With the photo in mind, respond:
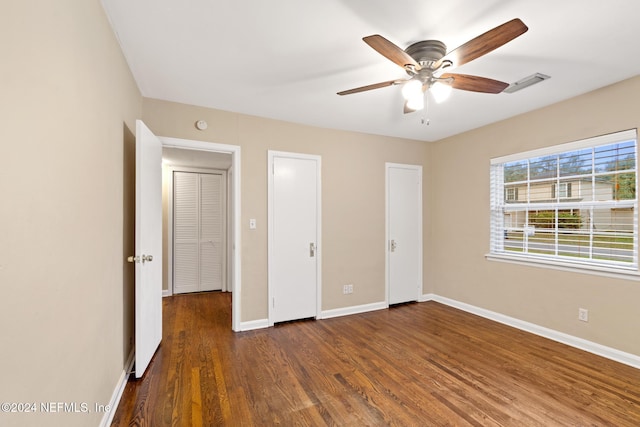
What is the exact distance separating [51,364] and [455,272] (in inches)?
174

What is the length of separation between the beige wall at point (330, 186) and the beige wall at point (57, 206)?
129 cm

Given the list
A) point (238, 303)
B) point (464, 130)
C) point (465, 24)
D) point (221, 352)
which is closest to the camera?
point (465, 24)

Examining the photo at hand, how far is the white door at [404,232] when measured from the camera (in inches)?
173

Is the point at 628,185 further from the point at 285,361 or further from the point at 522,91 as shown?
the point at 285,361

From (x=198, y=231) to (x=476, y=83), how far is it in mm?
4729

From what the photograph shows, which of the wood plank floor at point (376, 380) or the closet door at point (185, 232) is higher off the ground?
the closet door at point (185, 232)

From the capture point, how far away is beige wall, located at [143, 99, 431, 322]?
3.31 meters

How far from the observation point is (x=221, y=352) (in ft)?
9.39

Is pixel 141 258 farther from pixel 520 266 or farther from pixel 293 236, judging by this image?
pixel 520 266

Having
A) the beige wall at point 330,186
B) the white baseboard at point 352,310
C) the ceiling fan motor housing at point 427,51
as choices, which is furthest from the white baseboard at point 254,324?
the ceiling fan motor housing at point 427,51

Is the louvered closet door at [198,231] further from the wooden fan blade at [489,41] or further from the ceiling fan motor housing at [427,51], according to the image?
the wooden fan blade at [489,41]

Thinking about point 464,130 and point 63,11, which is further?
point 464,130

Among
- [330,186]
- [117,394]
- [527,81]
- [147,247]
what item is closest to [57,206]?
[147,247]

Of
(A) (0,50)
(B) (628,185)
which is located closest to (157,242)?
(A) (0,50)
